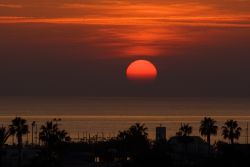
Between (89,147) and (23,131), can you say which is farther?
(89,147)

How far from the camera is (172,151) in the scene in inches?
4001

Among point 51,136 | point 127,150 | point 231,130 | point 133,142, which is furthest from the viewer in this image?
point 231,130

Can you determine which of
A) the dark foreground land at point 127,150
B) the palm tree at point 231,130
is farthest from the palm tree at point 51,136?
the palm tree at point 231,130

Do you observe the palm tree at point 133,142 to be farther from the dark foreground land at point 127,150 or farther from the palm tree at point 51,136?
the palm tree at point 51,136

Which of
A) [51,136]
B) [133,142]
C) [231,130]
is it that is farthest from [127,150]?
[51,136]

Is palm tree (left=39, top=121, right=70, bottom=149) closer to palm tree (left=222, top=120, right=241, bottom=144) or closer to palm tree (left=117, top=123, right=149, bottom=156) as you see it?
palm tree (left=117, top=123, right=149, bottom=156)

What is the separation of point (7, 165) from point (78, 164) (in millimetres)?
8474

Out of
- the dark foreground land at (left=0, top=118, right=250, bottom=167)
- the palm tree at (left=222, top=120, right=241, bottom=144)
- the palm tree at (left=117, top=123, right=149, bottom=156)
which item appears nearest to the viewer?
the dark foreground land at (left=0, top=118, right=250, bottom=167)

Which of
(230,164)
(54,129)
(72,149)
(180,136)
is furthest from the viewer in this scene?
(72,149)

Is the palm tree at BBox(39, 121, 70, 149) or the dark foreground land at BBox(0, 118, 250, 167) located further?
the palm tree at BBox(39, 121, 70, 149)

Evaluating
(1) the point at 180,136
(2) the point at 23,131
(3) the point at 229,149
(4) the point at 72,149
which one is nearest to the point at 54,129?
(2) the point at 23,131

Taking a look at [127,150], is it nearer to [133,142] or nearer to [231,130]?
[133,142]

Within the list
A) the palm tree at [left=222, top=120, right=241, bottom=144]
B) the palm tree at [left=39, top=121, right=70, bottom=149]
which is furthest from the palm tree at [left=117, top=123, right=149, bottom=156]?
the palm tree at [left=39, top=121, right=70, bottom=149]

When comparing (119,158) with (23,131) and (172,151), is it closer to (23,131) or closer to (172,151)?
(172,151)
